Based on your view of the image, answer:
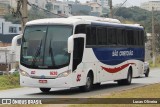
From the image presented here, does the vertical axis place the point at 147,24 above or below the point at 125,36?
below

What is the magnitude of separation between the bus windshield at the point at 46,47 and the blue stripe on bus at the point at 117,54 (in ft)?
9.02

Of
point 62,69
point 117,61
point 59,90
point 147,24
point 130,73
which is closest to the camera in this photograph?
point 62,69

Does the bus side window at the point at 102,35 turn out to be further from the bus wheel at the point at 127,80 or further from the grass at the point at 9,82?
the grass at the point at 9,82

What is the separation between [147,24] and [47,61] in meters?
78.9

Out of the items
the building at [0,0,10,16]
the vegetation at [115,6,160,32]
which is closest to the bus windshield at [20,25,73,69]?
the vegetation at [115,6,160,32]

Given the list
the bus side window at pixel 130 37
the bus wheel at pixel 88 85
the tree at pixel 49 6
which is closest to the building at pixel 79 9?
the tree at pixel 49 6

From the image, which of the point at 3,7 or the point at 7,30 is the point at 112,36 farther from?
the point at 3,7

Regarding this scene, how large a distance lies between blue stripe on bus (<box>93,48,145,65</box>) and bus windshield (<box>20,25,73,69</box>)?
2749 mm

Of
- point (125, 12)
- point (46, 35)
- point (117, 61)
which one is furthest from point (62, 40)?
point (125, 12)

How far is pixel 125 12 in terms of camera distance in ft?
359

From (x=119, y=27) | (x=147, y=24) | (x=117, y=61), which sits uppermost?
(x=119, y=27)

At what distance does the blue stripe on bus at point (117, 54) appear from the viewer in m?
24.1

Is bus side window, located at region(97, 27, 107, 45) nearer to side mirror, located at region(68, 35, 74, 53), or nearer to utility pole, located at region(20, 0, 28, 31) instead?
side mirror, located at region(68, 35, 74, 53)

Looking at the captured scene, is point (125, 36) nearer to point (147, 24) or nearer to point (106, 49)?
point (106, 49)
